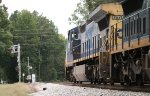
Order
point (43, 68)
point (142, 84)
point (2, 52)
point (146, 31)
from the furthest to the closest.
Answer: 1. point (43, 68)
2. point (2, 52)
3. point (142, 84)
4. point (146, 31)

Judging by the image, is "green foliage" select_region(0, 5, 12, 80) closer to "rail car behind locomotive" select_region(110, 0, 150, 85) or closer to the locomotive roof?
the locomotive roof

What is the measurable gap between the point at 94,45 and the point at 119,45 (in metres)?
5.85

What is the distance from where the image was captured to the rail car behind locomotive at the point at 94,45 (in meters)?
19.5

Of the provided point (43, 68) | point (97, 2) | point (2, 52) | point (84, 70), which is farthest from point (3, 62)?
point (84, 70)

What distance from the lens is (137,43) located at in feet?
49.4

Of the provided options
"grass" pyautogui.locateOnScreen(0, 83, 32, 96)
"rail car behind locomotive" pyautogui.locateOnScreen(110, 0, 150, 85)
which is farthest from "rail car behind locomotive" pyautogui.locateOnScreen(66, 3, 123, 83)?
"grass" pyautogui.locateOnScreen(0, 83, 32, 96)

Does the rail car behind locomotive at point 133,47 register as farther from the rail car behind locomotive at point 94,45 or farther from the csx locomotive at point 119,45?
the rail car behind locomotive at point 94,45

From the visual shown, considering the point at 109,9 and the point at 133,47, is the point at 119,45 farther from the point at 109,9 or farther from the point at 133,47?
the point at 109,9

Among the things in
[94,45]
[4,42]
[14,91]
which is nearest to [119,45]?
[14,91]

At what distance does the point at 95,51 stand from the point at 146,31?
847 cm

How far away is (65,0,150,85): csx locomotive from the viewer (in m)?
14.7

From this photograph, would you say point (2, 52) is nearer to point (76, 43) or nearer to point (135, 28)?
point (76, 43)

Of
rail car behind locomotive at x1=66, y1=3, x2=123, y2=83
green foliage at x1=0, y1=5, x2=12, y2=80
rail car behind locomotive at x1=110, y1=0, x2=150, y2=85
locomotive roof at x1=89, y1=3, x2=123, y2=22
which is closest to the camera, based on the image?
rail car behind locomotive at x1=110, y1=0, x2=150, y2=85

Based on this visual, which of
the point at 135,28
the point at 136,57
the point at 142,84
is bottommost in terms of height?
the point at 142,84
